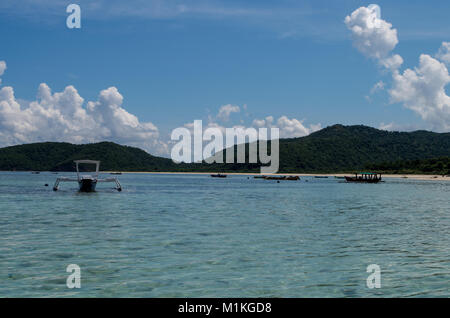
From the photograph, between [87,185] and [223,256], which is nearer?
[223,256]

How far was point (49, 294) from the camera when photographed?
12961mm

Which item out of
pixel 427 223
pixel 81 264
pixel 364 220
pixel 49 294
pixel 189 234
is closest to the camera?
pixel 49 294

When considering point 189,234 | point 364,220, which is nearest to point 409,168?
point 364,220

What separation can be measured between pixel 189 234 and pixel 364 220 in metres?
15.6

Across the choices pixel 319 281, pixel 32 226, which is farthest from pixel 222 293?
pixel 32 226

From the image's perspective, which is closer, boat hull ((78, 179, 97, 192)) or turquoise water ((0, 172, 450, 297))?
turquoise water ((0, 172, 450, 297))

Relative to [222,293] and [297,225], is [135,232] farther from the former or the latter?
[222,293]

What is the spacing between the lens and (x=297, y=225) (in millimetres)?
30234

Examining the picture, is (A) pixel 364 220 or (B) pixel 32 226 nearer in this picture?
(B) pixel 32 226

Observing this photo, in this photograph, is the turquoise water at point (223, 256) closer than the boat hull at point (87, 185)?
Yes

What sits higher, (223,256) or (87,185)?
(87,185)
